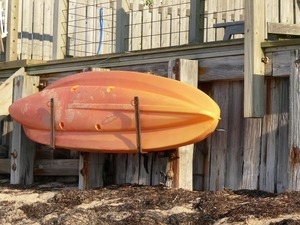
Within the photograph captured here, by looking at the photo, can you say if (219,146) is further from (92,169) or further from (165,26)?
(165,26)

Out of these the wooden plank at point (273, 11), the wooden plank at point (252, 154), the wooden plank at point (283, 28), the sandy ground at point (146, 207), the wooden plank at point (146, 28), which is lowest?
the sandy ground at point (146, 207)

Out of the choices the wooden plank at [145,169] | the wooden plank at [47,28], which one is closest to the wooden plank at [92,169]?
the wooden plank at [145,169]

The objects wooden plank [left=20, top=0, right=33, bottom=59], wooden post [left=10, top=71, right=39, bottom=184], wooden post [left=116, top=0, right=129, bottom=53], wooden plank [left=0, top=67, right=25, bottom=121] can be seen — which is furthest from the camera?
wooden plank [left=20, top=0, right=33, bottom=59]

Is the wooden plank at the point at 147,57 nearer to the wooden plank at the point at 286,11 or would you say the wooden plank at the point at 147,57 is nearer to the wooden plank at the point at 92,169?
the wooden plank at the point at 286,11

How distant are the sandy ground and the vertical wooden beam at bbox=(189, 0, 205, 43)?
1.77 metres

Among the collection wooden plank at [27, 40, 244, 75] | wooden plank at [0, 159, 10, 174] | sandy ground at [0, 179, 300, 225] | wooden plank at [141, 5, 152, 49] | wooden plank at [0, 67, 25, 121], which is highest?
wooden plank at [141, 5, 152, 49]

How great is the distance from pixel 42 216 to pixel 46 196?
0.72 meters

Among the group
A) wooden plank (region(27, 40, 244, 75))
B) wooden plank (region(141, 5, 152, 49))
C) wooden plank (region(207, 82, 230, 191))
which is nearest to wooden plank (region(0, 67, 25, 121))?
wooden plank (region(27, 40, 244, 75))

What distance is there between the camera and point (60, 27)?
10.1 m

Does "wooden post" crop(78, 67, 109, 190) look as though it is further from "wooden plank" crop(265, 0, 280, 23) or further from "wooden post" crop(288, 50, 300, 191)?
"wooden post" crop(288, 50, 300, 191)

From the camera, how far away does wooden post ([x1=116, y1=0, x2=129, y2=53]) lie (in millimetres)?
9430

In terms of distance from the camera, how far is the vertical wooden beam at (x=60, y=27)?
1004 cm

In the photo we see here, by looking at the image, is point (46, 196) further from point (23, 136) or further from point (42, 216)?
point (23, 136)

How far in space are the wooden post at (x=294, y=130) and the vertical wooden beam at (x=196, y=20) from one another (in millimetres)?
1926
